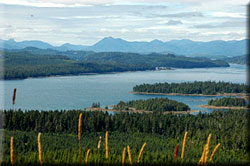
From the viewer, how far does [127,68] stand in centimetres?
7900

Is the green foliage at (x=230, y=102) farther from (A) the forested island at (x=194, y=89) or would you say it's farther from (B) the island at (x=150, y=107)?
(A) the forested island at (x=194, y=89)

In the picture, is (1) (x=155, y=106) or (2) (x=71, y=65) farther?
(2) (x=71, y=65)

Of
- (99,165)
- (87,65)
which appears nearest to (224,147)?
(99,165)

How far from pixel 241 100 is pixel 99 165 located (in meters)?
30.1

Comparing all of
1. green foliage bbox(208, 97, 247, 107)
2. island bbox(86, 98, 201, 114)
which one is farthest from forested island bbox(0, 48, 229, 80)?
green foliage bbox(208, 97, 247, 107)

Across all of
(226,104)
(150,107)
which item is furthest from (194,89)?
(150,107)

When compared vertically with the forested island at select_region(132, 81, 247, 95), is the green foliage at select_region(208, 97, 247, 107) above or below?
below

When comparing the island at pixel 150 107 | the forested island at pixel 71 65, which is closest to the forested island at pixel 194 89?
the island at pixel 150 107

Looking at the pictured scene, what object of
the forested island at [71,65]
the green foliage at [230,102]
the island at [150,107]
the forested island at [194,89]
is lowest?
the island at [150,107]

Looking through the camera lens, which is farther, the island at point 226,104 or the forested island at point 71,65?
the forested island at point 71,65

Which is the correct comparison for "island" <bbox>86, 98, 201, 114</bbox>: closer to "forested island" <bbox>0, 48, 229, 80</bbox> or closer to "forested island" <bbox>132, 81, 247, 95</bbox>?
"forested island" <bbox>132, 81, 247, 95</bbox>

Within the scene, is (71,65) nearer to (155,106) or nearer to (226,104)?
(155,106)

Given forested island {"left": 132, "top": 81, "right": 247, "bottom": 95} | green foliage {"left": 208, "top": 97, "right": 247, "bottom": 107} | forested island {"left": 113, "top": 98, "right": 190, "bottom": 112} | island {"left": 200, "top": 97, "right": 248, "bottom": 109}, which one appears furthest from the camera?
forested island {"left": 132, "top": 81, "right": 247, "bottom": 95}

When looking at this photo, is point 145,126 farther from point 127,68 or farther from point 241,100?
point 127,68
